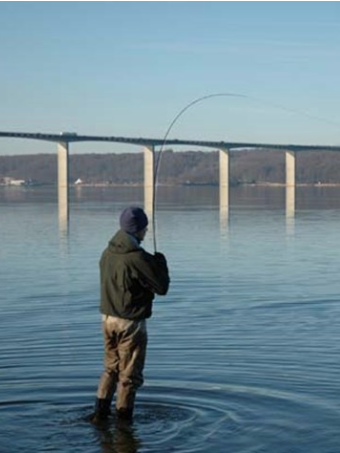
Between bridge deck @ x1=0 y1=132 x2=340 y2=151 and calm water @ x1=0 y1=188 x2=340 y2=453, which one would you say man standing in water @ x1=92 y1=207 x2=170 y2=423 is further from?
bridge deck @ x1=0 y1=132 x2=340 y2=151

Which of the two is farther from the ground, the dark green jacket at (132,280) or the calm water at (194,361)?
the dark green jacket at (132,280)

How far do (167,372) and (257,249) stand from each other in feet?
62.9

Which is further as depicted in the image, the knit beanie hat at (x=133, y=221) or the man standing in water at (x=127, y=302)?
the knit beanie hat at (x=133, y=221)

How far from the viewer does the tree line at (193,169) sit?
18000cm

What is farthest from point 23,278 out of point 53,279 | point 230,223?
point 230,223

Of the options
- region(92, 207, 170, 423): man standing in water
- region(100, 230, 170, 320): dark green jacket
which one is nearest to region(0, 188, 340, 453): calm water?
region(92, 207, 170, 423): man standing in water

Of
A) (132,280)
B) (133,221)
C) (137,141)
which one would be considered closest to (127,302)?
(132,280)

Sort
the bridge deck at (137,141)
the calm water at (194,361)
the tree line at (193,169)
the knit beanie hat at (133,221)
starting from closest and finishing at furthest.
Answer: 1. the calm water at (194,361)
2. the knit beanie hat at (133,221)
3. the bridge deck at (137,141)
4. the tree line at (193,169)

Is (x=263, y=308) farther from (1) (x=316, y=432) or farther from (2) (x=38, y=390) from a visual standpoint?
(1) (x=316, y=432)

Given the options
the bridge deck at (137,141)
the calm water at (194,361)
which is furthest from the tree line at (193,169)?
the calm water at (194,361)

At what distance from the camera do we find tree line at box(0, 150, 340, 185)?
180 m

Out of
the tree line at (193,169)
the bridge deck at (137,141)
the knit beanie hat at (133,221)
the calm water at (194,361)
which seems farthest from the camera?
the tree line at (193,169)

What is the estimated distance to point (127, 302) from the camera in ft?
28.1

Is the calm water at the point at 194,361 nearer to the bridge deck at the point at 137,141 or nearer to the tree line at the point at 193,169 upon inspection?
the bridge deck at the point at 137,141
